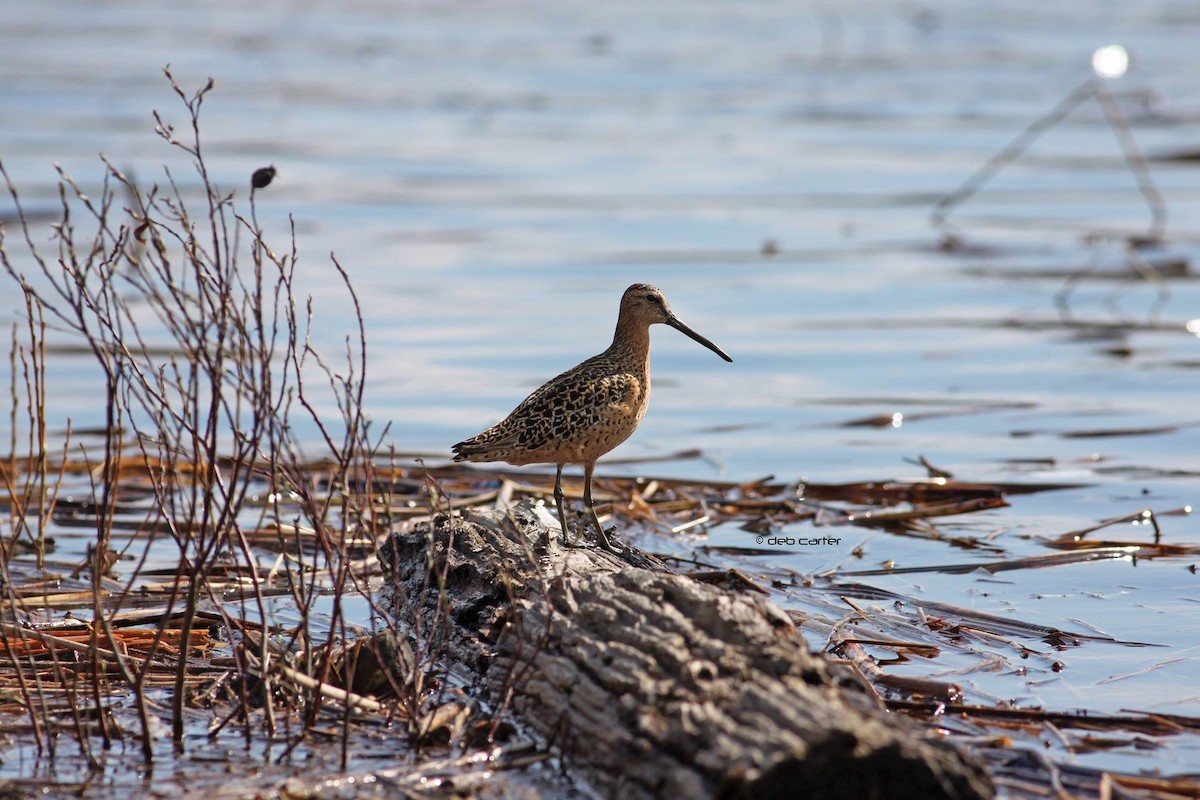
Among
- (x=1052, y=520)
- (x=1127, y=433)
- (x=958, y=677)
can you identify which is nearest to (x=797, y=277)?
Answer: (x=1127, y=433)

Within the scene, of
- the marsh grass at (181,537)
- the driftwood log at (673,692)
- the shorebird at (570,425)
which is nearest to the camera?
the driftwood log at (673,692)

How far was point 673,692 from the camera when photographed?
14.0 ft

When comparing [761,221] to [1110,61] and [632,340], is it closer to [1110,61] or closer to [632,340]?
[632,340]

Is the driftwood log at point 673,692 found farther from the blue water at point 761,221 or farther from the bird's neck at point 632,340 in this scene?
the bird's neck at point 632,340

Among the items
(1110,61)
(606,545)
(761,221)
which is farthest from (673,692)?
(1110,61)

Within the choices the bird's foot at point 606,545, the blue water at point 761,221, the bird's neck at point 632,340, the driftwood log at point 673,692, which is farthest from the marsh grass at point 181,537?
the blue water at point 761,221

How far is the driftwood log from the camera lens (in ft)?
12.7

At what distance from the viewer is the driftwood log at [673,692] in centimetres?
387

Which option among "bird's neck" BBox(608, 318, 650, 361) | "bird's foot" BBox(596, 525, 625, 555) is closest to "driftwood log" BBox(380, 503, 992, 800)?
"bird's foot" BBox(596, 525, 625, 555)

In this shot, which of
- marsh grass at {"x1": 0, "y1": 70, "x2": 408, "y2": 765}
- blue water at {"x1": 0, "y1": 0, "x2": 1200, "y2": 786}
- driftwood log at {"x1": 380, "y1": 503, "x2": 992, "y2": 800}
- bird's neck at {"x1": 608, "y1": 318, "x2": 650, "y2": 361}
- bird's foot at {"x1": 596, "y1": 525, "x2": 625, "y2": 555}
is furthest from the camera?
blue water at {"x1": 0, "y1": 0, "x2": 1200, "y2": 786}

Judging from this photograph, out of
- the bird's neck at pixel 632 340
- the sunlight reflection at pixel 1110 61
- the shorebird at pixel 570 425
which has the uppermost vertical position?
the sunlight reflection at pixel 1110 61

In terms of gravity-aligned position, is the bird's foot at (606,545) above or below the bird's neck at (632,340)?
below

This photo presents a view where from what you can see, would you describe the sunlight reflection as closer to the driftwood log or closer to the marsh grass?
the marsh grass

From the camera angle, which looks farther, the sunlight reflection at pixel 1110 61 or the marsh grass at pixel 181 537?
the sunlight reflection at pixel 1110 61
